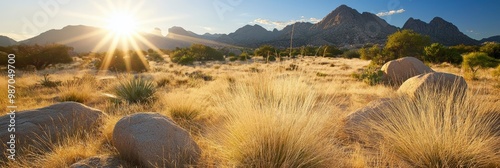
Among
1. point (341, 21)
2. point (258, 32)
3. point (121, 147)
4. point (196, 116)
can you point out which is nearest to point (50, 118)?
point (121, 147)

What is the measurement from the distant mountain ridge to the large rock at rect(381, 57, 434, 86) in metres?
45.8

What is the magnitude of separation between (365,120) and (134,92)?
602cm

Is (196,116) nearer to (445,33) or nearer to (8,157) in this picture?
(8,157)

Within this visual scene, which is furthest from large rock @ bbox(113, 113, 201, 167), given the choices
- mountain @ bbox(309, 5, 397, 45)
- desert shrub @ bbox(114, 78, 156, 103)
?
mountain @ bbox(309, 5, 397, 45)

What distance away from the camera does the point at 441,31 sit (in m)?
104

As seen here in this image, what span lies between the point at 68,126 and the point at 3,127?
2.73ft

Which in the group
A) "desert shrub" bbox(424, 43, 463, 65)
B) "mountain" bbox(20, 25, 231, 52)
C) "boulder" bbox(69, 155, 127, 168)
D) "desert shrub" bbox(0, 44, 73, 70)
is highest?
"mountain" bbox(20, 25, 231, 52)

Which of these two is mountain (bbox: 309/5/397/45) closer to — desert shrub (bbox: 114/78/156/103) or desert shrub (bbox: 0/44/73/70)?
desert shrub (bbox: 0/44/73/70)

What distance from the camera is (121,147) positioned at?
144 inches

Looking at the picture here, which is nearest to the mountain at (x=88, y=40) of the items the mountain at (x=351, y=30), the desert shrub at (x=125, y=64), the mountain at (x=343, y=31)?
the mountain at (x=343, y=31)

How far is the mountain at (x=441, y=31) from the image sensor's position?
9028 cm

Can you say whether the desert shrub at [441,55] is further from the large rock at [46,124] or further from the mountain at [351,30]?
the mountain at [351,30]

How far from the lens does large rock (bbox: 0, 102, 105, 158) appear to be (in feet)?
13.7

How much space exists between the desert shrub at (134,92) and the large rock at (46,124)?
7.70 ft
